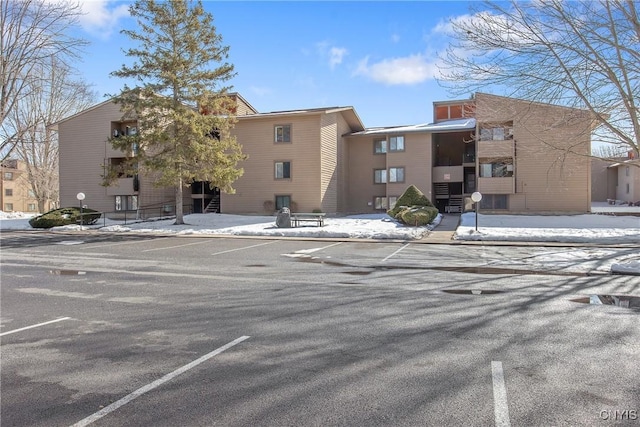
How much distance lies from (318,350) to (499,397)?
1930 millimetres

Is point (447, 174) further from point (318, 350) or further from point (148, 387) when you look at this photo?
point (148, 387)

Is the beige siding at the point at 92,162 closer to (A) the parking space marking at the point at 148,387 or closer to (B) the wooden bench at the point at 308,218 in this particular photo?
(B) the wooden bench at the point at 308,218

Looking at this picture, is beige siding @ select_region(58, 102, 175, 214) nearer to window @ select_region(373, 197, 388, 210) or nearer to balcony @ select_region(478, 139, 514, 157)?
window @ select_region(373, 197, 388, 210)

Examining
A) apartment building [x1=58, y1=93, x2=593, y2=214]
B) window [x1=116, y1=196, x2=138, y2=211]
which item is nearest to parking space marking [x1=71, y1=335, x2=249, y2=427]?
apartment building [x1=58, y1=93, x2=593, y2=214]

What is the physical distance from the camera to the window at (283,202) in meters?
30.9

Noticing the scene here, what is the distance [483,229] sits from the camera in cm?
2083

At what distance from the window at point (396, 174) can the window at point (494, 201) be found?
6.18 meters

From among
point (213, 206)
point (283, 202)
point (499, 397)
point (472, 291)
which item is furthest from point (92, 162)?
point (499, 397)

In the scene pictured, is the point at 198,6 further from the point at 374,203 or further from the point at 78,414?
the point at 78,414

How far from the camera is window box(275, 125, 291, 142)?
102 feet

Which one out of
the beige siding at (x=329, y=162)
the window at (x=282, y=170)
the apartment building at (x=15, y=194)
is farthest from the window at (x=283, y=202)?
the apartment building at (x=15, y=194)

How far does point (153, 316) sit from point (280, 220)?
1708 centimetres

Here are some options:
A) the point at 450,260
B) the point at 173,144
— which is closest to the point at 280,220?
the point at 173,144

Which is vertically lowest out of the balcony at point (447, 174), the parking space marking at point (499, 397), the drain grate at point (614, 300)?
the drain grate at point (614, 300)
